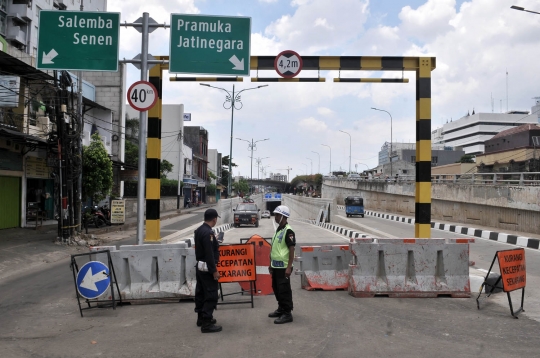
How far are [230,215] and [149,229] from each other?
24874mm

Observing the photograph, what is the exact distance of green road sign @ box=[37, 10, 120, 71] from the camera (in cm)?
1016

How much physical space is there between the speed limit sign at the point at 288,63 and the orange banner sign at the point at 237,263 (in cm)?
533

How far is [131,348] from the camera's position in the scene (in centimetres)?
554

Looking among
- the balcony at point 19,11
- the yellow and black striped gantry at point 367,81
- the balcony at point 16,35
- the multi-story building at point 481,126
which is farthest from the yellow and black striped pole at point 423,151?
the multi-story building at point 481,126

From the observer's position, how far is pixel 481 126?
12081cm

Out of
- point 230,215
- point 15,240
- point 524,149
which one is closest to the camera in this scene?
point 15,240

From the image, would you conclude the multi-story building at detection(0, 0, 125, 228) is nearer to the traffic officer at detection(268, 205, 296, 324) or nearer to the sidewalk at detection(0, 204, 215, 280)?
the sidewalk at detection(0, 204, 215, 280)

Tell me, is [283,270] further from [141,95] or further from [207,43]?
[207,43]

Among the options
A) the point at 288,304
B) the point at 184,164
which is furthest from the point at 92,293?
the point at 184,164

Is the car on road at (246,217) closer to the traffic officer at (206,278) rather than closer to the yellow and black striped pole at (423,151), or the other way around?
the yellow and black striped pole at (423,151)

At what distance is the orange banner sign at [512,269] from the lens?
7127mm

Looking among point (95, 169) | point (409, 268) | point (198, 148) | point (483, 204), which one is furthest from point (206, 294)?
point (198, 148)

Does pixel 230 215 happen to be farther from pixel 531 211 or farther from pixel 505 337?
pixel 505 337

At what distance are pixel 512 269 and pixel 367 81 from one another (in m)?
6.05
